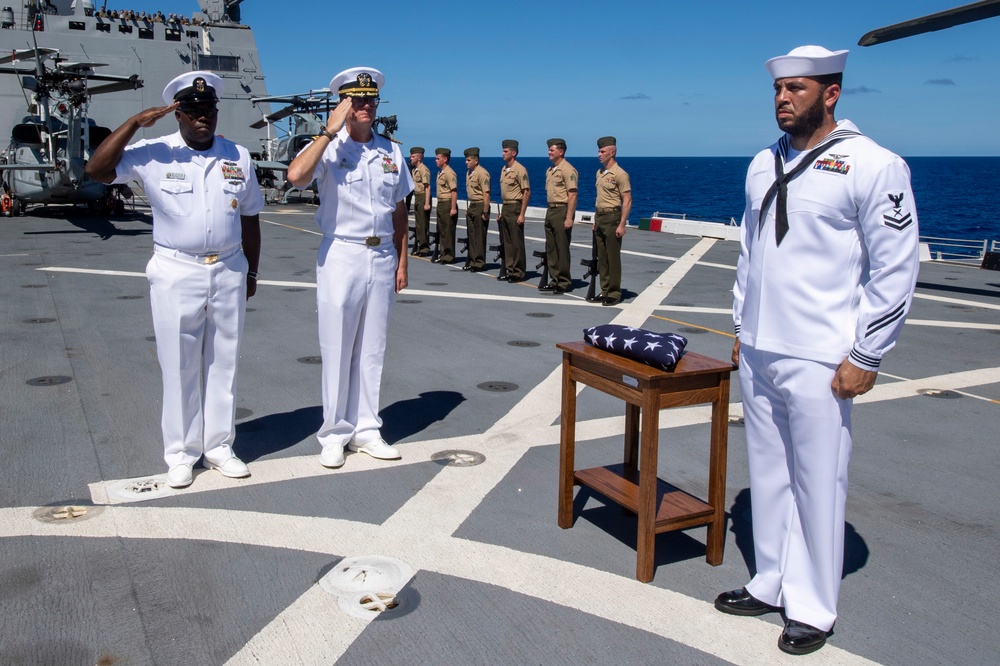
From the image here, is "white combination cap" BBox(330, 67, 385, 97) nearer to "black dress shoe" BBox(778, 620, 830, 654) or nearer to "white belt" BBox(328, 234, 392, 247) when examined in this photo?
"white belt" BBox(328, 234, 392, 247)

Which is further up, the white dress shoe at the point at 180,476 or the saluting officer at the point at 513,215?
the saluting officer at the point at 513,215

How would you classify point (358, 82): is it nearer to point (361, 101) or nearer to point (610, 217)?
point (361, 101)

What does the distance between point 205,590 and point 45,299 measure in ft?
25.6

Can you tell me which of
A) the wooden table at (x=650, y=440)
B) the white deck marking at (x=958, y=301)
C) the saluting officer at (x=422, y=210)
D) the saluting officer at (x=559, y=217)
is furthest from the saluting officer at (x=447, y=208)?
the wooden table at (x=650, y=440)

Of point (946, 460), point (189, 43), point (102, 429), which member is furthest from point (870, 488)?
point (189, 43)

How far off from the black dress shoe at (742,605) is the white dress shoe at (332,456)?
2228mm


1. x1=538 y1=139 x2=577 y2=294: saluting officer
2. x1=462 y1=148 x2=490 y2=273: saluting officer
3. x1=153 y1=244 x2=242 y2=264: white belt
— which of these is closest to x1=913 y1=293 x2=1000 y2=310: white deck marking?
x1=538 y1=139 x2=577 y2=294: saluting officer

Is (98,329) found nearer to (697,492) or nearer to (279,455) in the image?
(279,455)

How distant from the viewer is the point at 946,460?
4.95 m

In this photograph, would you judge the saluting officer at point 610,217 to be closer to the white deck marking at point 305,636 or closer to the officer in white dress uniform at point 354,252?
the officer in white dress uniform at point 354,252

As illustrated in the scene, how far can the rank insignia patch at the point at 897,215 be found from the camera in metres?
2.59

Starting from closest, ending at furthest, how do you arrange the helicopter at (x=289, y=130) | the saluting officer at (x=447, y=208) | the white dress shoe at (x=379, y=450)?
the white dress shoe at (x=379, y=450) → the saluting officer at (x=447, y=208) → the helicopter at (x=289, y=130)

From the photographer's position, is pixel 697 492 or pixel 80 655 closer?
pixel 80 655

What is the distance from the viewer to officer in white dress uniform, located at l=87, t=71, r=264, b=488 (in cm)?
400
